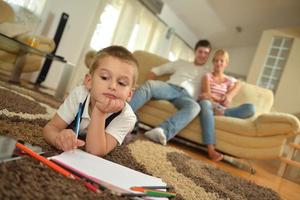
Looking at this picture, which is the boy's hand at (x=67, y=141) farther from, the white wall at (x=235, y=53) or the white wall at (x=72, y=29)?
the white wall at (x=235, y=53)

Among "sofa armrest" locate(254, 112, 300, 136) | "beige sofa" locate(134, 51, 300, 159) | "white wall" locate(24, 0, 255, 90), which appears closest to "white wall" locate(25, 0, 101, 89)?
"white wall" locate(24, 0, 255, 90)

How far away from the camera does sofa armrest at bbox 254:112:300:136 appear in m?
2.09

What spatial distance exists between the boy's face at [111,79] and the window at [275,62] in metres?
4.27

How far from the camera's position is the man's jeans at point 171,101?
215 centimetres

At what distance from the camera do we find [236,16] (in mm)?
5137

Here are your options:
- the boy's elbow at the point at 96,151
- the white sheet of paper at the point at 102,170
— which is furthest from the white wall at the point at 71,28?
the white sheet of paper at the point at 102,170

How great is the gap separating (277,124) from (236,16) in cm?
345

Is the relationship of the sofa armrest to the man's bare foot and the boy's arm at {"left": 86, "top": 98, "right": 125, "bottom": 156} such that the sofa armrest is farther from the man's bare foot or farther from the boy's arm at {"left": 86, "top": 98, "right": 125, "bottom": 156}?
the boy's arm at {"left": 86, "top": 98, "right": 125, "bottom": 156}

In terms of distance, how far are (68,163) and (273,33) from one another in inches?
193

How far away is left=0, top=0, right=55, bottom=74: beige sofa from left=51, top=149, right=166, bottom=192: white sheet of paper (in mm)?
1436

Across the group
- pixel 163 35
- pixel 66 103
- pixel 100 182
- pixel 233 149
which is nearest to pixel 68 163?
pixel 100 182

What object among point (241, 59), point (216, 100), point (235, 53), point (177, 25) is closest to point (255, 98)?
point (216, 100)

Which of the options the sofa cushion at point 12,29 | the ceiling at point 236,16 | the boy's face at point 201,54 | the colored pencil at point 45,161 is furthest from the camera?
the ceiling at point 236,16

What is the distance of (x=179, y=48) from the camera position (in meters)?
6.04
